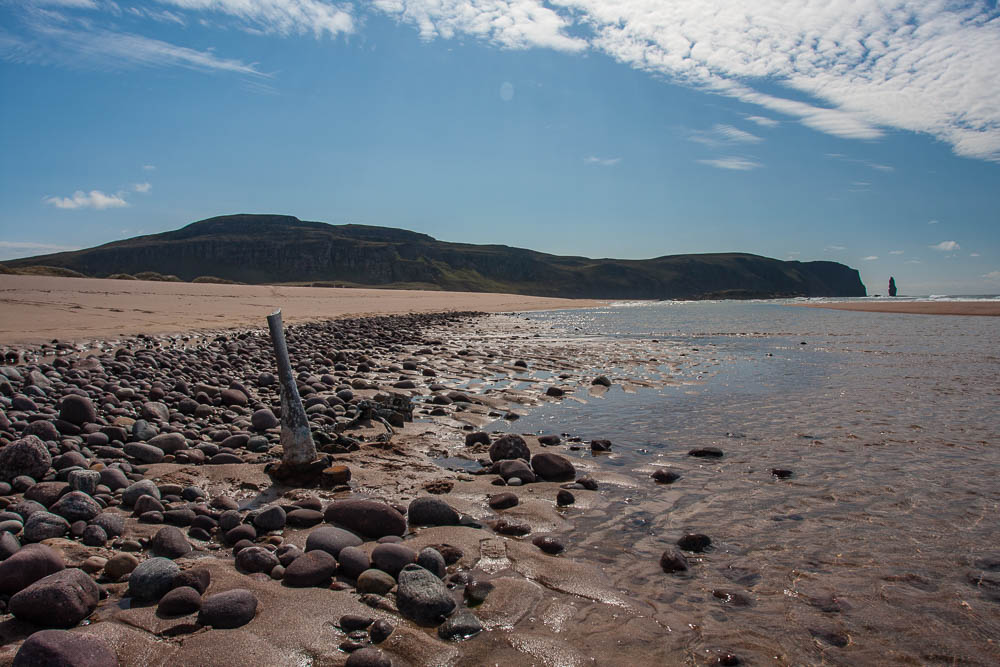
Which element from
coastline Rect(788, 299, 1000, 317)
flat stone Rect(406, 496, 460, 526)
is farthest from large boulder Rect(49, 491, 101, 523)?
coastline Rect(788, 299, 1000, 317)

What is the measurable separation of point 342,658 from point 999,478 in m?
5.44

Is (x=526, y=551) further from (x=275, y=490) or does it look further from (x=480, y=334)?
(x=480, y=334)

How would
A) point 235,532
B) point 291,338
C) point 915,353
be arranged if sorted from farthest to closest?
point 291,338
point 915,353
point 235,532

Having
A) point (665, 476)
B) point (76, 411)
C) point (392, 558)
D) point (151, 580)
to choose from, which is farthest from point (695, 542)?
point (76, 411)

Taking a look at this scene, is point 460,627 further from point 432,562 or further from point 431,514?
point 431,514

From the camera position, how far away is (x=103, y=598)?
2562 millimetres

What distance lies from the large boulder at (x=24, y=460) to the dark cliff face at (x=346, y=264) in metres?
140

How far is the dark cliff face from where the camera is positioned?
152 metres

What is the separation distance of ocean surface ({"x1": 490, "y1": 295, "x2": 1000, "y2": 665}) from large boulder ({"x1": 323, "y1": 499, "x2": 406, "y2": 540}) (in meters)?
1.17

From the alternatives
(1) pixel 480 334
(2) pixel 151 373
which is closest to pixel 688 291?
(1) pixel 480 334

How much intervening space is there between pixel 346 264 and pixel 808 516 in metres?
167

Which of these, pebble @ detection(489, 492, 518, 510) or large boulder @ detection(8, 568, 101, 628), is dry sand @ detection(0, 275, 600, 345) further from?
pebble @ detection(489, 492, 518, 510)

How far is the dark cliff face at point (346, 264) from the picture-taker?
151625 millimetres

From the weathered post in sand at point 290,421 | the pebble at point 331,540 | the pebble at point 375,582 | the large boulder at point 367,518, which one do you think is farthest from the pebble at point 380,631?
the weathered post in sand at point 290,421
